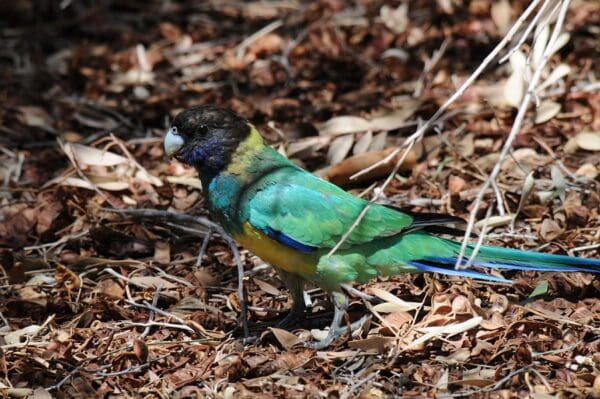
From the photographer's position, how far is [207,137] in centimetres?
462

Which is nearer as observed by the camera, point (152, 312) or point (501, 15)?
point (152, 312)

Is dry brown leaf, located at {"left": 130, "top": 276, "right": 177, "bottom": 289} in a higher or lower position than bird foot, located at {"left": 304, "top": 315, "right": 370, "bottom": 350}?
lower

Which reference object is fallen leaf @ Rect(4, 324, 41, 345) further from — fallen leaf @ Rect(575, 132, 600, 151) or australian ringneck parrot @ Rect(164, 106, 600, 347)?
fallen leaf @ Rect(575, 132, 600, 151)

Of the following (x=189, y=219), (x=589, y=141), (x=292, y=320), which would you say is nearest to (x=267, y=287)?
(x=292, y=320)

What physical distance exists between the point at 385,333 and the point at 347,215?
0.60 metres

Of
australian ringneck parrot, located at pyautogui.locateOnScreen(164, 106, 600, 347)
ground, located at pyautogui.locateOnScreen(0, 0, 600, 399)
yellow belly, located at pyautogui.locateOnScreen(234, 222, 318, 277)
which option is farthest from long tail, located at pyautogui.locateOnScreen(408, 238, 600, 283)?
yellow belly, located at pyautogui.locateOnScreen(234, 222, 318, 277)

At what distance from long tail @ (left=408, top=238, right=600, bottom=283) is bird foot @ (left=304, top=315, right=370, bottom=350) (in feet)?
1.34

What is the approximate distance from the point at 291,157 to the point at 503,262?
6.45 ft

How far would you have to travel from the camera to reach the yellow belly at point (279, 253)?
4.36 metres

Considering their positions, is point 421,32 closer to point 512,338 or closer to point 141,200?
point 141,200

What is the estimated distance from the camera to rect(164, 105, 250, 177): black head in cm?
460

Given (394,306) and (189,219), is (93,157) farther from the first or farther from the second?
(394,306)

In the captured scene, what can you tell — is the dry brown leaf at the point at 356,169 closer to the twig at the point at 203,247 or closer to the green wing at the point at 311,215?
the twig at the point at 203,247

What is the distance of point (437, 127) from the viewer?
20.0 feet
